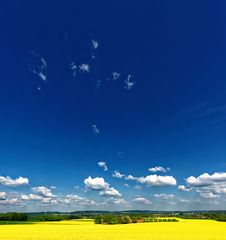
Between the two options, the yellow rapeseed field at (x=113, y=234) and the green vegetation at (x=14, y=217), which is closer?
the yellow rapeseed field at (x=113, y=234)

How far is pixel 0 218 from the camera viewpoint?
141 metres

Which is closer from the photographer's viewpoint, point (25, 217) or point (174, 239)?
point (174, 239)

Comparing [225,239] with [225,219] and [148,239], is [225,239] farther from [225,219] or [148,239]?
[225,219]

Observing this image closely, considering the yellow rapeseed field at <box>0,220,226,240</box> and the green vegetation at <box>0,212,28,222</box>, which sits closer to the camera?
the yellow rapeseed field at <box>0,220,226,240</box>

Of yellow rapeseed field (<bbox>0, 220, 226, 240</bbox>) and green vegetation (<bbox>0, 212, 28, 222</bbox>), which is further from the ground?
green vegetation (<bbox>0, 212, 28, 222</bbox>)

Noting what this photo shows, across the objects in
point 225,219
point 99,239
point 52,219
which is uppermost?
point 52,219

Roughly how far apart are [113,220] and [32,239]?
83307 millimetres

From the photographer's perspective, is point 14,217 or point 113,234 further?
point 14,217

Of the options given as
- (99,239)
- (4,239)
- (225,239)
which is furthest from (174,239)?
(4,239)

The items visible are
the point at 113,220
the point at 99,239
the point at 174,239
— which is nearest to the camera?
the point at 99,239

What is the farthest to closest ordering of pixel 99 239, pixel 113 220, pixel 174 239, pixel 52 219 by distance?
pixel 52 219 → pixel 113 220 → pixel 174 239 → pixel 99 239

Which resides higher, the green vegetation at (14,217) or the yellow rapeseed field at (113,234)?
the green vegetation at (14,217)

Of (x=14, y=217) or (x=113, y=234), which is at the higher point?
(x=14, y=217)

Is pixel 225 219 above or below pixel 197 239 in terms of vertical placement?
above
